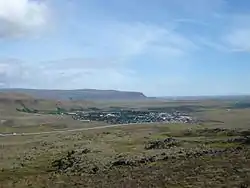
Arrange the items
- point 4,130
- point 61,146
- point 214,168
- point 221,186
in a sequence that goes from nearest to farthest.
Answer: point 221,186
point 214,168
point 61,146
point 4,130

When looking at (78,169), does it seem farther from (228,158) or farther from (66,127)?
(66,127)

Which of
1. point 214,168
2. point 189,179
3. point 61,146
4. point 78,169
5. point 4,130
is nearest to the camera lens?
point 189,179

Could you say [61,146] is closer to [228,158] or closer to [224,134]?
[224,134]

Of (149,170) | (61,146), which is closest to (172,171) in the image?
(149,170)

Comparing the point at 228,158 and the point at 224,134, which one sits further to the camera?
the point at 224,134

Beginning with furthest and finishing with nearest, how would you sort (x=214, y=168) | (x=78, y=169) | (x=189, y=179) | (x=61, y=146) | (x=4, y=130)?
(x=4, y=130) < (x=61, y=146) < (x=78, y=169) < (x=214, y=168) < (x=189, y=179)

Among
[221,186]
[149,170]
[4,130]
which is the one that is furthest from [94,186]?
[4,130]

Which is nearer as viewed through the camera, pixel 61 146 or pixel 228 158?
pixel 228 158

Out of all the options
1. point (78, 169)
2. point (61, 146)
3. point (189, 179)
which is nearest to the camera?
point (189, 179)
